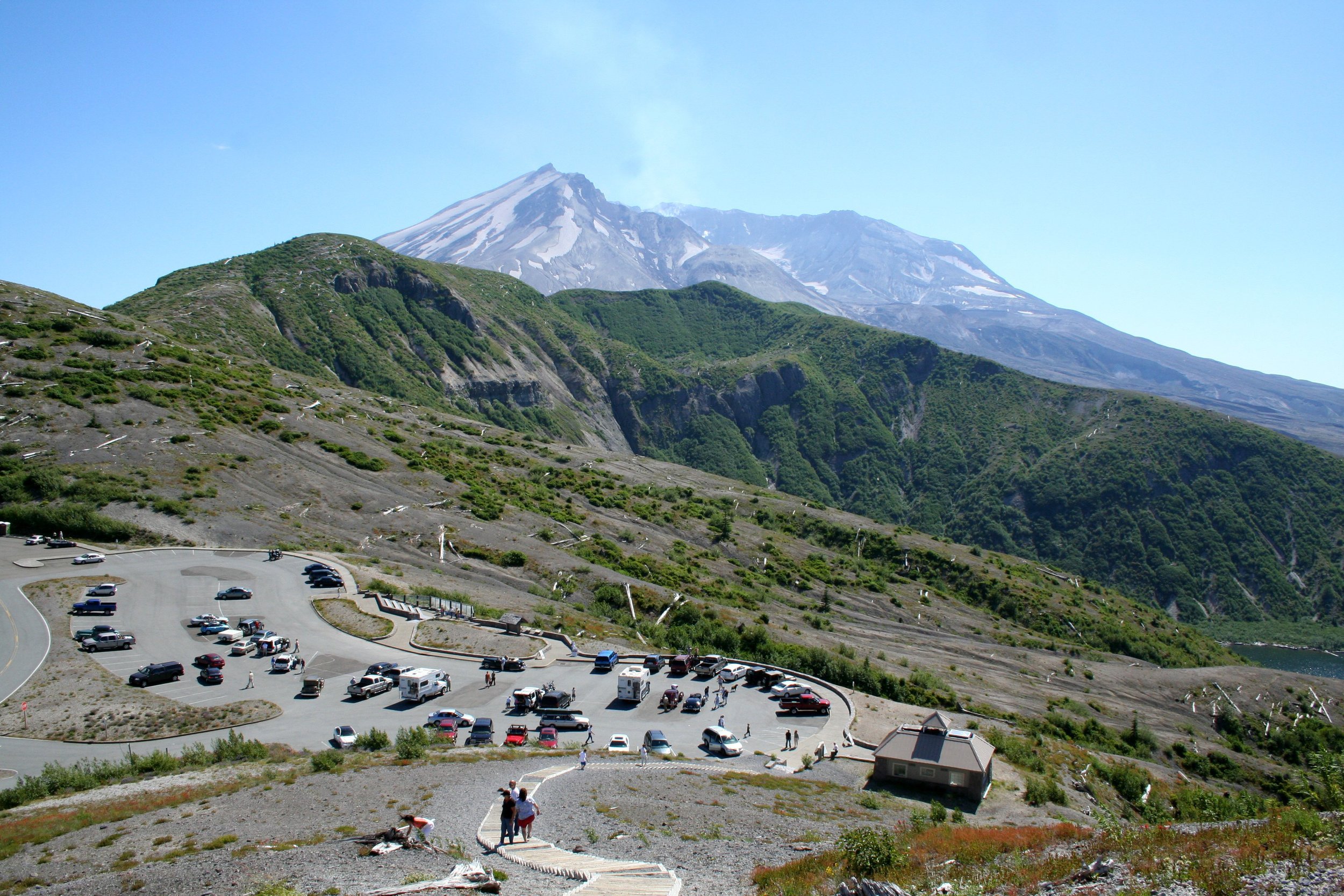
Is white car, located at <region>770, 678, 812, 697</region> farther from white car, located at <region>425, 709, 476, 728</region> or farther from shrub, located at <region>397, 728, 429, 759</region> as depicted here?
shrub, located at <region>397, 728, 429, 759</region>

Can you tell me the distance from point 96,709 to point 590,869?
18955 mm

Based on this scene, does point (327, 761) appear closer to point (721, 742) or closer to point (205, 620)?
point (721, 742)

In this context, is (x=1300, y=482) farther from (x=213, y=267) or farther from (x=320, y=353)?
(x=213, y=267)

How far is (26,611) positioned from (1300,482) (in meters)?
163

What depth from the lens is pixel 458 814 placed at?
14391mm

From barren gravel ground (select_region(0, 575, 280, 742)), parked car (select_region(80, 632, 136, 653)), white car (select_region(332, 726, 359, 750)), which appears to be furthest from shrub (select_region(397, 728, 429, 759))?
parked car (select_region(80, 632, 136, 653))

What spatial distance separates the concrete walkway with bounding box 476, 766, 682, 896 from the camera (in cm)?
1082

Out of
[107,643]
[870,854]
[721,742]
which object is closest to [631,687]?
[721,742]

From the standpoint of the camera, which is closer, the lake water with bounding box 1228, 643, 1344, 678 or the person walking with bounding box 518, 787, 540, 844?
the person walking with bounding box 518, 787, 540, 844

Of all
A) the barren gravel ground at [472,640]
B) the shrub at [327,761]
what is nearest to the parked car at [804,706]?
the barren gravel ground at [472,640]

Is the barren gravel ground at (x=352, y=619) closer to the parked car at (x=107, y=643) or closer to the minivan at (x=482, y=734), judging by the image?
the parked car at (x=107, y=643)

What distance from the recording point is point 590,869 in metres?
11.6

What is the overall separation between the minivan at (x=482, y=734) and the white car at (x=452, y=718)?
415 mm

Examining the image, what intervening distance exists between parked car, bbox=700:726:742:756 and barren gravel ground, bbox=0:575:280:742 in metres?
13.4
